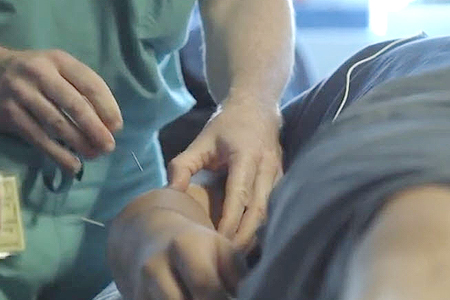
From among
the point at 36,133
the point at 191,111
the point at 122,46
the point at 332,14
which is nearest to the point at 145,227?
the point at 36,133

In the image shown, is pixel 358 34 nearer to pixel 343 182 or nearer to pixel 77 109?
pixel 77 109

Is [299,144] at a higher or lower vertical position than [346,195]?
lower

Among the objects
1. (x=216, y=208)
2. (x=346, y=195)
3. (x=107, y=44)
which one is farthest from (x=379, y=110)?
(x=107, y=44)

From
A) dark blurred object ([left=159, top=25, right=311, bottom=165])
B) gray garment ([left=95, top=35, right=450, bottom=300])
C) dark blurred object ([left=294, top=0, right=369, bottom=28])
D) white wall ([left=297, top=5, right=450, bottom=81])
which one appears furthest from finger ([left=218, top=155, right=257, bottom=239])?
dark blurred object ([left=294, top=0, right=369, bottom=28])

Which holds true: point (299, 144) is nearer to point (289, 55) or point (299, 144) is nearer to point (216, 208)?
point (216, 208)

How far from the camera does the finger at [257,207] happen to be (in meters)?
0.65

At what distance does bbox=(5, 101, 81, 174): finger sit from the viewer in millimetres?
804

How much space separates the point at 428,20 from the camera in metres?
2.15

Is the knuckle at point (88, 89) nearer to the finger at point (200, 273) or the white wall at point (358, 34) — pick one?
the finger at point (200, 273)

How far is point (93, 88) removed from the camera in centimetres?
76

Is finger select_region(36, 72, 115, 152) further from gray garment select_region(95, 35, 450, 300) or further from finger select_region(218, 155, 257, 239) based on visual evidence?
gray garment select_region(95, 35, 450, 300)

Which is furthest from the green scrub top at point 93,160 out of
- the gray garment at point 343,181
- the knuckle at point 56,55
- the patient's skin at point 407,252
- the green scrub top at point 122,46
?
the patient's skin at point 407,252

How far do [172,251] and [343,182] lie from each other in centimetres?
19

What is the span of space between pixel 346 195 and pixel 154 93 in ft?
1.71
